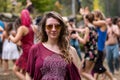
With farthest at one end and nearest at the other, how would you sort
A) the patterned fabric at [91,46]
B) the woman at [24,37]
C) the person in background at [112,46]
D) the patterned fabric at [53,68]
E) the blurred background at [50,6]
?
1. the blurred background at [50,6]
2. the person in background at [112,46]
3. the patterned fabric at [91,46]
4. the woman at [24,37]
5. the patterned fabric at [53,68]

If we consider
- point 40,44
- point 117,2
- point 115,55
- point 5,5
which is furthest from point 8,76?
point 117,2

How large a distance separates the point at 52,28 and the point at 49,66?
1.23 feet

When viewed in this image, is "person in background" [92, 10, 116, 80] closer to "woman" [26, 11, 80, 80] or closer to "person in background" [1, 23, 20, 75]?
"person in background" [1, 23, 20, 75]

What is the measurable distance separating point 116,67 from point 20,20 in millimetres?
5134

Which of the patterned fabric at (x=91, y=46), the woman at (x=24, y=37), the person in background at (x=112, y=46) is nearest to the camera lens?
the woman at (x=24, y=37)

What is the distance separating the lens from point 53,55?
3.95 m

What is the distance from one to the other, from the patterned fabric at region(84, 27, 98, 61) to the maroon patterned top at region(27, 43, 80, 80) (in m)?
4.19

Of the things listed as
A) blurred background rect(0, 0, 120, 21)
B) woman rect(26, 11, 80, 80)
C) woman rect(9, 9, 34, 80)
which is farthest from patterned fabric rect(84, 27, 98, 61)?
blurred background rect(0, 0, 120, 21)

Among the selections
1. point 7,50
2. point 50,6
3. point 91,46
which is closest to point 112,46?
point 7,50

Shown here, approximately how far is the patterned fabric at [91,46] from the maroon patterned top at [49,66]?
13.8 ft

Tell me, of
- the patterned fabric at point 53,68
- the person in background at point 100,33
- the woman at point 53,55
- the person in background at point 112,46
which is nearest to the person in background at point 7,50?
the person in background at point 112,46

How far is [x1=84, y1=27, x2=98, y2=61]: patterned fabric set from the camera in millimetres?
8172

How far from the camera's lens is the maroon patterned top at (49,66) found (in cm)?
390

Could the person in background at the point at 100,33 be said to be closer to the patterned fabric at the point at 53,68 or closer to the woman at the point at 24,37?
the woman at the point at 24,37
